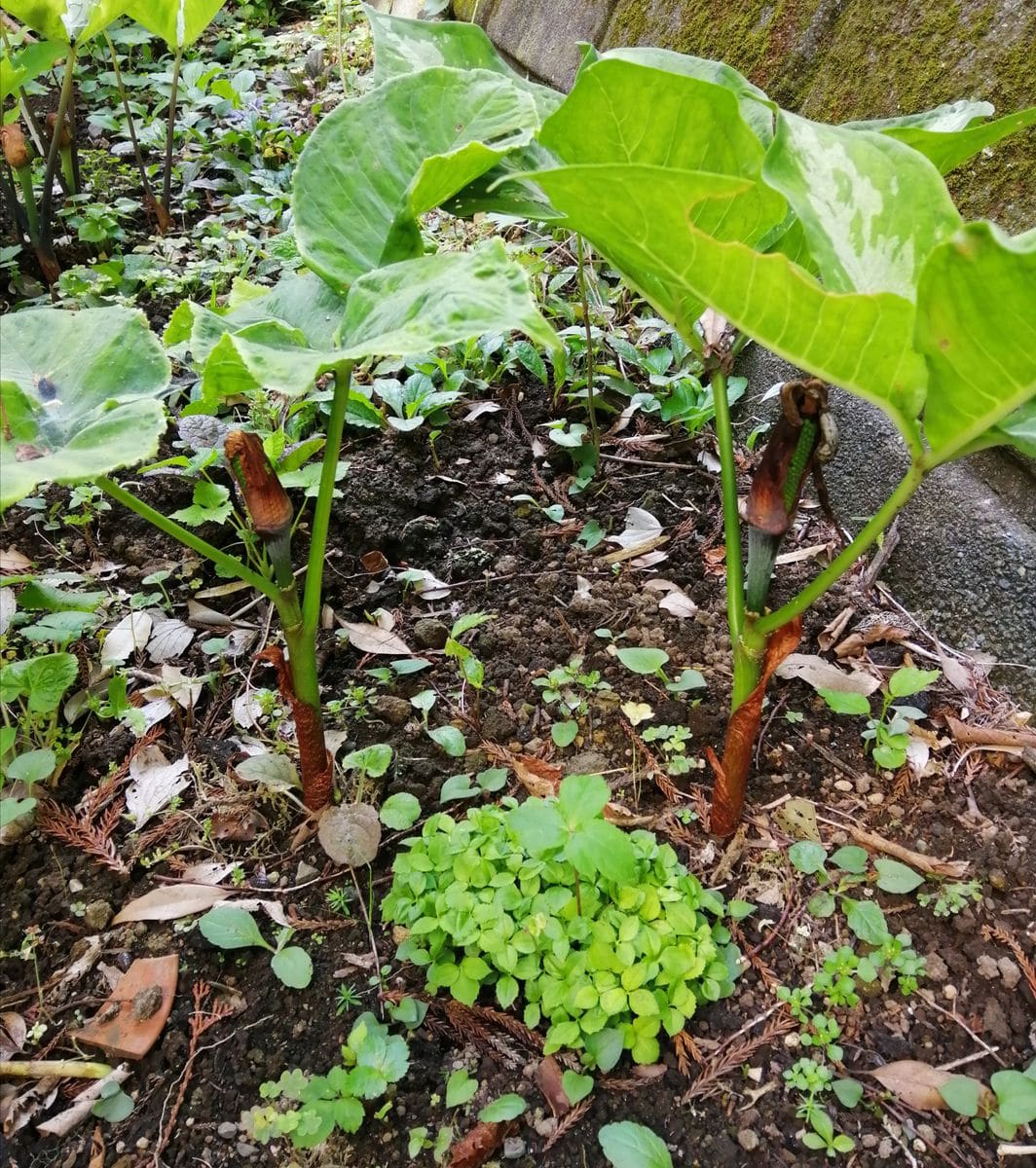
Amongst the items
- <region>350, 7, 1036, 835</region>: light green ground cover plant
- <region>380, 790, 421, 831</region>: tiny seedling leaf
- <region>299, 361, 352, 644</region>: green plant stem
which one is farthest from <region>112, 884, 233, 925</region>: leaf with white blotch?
<region>350, 7, 1036, 835</region>: light green ground cover plant

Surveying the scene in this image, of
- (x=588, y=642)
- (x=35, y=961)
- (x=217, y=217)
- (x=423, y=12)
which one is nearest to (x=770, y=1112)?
(x=588, y=642)

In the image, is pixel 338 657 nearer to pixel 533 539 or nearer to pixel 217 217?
pixel 533 539

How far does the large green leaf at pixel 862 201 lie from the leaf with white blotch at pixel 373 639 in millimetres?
1041

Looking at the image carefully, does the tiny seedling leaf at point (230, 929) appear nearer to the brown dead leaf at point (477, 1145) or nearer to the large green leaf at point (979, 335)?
the brown dead leaf at point (477, 1145)

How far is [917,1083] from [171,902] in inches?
41.5

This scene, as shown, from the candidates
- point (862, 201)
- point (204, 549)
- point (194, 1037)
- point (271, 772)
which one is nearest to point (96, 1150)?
point (194, 1037)

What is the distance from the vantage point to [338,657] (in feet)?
5.27

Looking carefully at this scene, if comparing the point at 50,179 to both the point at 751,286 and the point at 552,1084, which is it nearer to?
the point at 751,286

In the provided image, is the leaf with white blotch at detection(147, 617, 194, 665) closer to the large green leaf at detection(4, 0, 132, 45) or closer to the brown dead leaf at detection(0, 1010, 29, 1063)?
the brown dead leaf at detection(0, 1010, 29, 1063)

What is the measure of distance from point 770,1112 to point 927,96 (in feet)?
6.00

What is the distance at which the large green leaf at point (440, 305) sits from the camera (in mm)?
780

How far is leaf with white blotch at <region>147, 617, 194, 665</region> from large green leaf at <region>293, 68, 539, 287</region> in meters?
0.86

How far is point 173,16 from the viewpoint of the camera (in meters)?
2.55

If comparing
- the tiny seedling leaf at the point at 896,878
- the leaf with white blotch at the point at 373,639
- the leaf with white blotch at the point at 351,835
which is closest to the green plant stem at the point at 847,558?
the tiny seedling leaf at the point at 896,878
